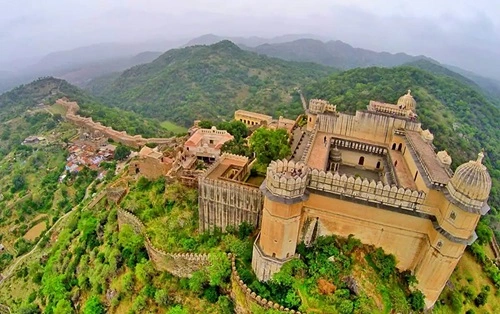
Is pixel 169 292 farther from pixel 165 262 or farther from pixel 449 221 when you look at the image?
pixel 449 221

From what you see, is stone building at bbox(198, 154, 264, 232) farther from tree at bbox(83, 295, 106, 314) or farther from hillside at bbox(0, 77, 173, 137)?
hillside at bbox(0, 77, 173, 137)

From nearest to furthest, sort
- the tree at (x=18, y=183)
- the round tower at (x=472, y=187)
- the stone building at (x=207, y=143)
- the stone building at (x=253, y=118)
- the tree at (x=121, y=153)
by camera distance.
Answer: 1. the round tower at (x=472, y=187)
2. the stone building at (x=207, y=143)
3. the stone building at (x=253, y=118)
4. the tree at (x=18, y=183)
5. the tree at (x=121, y=153)

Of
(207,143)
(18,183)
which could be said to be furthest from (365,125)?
(18,183)

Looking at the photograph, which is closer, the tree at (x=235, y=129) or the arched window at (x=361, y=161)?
the arched window at (x=361, y=161)

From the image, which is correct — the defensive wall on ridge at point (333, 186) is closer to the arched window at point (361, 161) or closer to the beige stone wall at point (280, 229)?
the beige stone wall at point (280, 229)

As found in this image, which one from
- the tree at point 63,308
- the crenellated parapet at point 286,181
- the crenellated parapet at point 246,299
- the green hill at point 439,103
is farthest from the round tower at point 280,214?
the green hill at point 439,103
